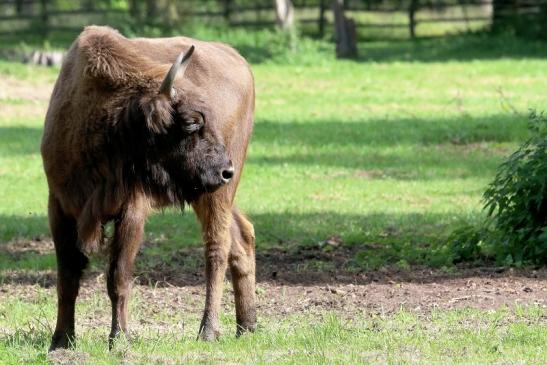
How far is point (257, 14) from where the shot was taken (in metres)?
41.7

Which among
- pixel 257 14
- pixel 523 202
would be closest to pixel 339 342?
pixel 523 202

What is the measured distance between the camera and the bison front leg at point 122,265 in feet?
24.4

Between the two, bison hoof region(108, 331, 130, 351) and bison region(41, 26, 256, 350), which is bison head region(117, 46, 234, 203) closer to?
bison region(41, 26, 256, 350)

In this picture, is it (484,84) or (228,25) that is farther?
(228,25)

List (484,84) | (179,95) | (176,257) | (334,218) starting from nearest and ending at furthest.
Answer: (179,95)
(176,257)
(334,218)
(484,84)

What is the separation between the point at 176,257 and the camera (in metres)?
11.4

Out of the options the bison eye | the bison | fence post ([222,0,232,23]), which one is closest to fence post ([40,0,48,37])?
fence post ([222,0,232,23])

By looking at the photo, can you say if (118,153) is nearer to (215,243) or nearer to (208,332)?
(215,243)

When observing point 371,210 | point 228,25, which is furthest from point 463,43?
point 371,210

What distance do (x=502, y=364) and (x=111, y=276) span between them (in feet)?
8.16

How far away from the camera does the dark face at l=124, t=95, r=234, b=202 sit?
7.32 metres

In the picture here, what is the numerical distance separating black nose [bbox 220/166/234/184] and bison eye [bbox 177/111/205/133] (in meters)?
0.32

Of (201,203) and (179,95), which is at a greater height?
(179,95)

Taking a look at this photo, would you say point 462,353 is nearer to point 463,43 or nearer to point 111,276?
point 111,276
